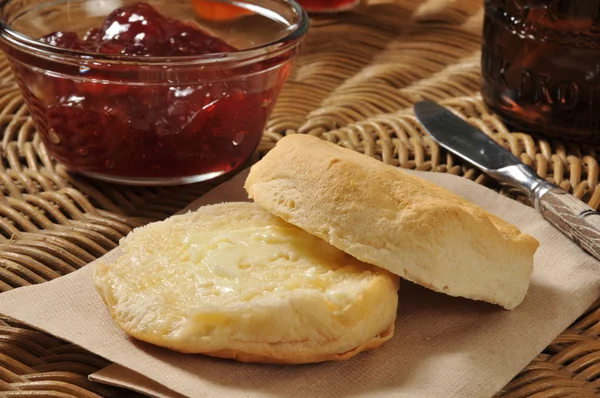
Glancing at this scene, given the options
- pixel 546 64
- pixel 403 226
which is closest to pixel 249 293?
pixel 403 226

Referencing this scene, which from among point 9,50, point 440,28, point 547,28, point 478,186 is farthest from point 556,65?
point 9,50

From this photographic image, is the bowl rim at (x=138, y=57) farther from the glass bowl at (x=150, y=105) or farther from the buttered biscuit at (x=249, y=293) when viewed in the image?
the buttered biscuit at (x=249, y=293)

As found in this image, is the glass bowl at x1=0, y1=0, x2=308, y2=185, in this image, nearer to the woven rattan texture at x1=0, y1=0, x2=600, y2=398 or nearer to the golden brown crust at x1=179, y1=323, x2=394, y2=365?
the woven rattan texture at x1=0, y1=0, x2=600, y2=398

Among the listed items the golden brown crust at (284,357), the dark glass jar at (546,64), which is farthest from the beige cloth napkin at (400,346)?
the dark glass jar at (546,64)

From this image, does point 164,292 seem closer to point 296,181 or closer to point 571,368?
point 296,181

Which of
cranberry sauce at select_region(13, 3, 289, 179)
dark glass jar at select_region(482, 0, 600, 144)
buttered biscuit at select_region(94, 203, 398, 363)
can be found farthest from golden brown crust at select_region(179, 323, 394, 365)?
dark glass jar at select_region(482, 0, 600, 144)

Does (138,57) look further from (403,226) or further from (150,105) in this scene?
(403,226)
